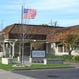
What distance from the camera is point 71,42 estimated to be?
44875 mm

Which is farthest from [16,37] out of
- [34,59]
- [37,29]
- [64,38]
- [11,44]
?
A: [34,59]

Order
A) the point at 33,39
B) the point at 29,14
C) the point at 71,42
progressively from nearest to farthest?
the point at 29,14 < the point at 71,42 < the point at 33,39

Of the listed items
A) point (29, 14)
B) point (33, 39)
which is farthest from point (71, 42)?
point (33, 39)

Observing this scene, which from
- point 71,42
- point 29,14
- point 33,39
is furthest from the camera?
point 33,39

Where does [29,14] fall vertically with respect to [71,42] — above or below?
above

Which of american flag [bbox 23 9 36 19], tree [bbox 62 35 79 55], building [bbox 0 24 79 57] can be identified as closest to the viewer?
american flag [bbox 23 9 36 19]

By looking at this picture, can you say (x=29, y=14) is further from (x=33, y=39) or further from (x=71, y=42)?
(x=33, y=39)

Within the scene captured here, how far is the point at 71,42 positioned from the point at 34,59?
34.3 feet

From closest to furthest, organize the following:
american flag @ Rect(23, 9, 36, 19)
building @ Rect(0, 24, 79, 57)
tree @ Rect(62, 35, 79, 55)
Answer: american flag @ Rect(23, 9, 36, 19) → tree @ Rect(62, 35, 79, 55) → building @ Rect(0, 24, 79, 57)

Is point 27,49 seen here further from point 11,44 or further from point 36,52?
point 36,52

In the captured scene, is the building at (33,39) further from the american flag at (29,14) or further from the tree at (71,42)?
the american flag at (29,14)

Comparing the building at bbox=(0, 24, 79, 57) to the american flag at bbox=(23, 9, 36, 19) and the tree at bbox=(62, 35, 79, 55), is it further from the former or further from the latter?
the american flag at bbox=(23, 9, 36, 19)

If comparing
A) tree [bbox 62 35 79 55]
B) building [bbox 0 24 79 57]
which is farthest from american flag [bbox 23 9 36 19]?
building [bbox 0 24 79 57]

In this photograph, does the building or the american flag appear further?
the building
